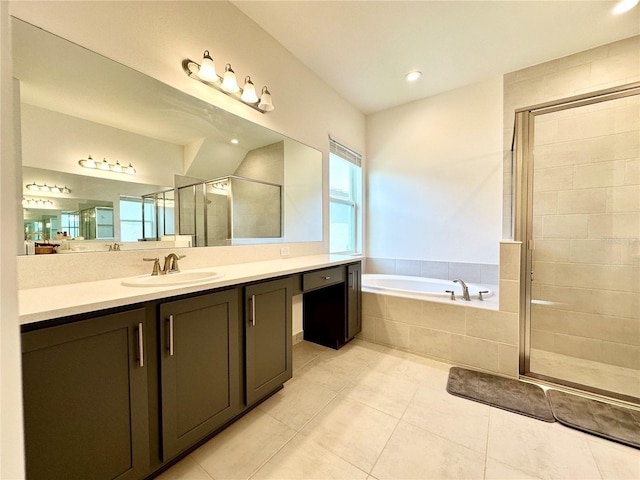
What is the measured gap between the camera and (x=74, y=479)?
2.73ft

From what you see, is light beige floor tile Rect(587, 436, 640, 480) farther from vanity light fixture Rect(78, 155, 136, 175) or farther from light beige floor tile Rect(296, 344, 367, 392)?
vanity light fixture Rect(78, 155, 136, 175)

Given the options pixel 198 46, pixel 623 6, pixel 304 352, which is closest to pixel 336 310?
pixel 304 352

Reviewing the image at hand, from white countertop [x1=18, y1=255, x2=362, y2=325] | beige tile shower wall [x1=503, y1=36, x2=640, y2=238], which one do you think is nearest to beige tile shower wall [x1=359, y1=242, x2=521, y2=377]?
beige tile shower wall [x1=503, y1=36, x2=640, y2=238]

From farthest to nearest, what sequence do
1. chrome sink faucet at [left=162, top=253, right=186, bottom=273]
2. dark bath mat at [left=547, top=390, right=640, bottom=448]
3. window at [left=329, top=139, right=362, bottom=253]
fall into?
window at [left=329, top=139, right=362, bottom=253] → chrome sink faucet at [left=162, top=253, right=186, bottom=273] → dark bath mat at [left=547, top=390, right=640, bottom=448]

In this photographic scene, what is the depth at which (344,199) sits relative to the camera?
3303 millimetres

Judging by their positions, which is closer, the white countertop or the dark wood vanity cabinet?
the white countertop

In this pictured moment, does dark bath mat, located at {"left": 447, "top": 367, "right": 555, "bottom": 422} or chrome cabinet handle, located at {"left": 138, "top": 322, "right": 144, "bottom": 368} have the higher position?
chrome cabinet handle, located at {"left": 138, "top": 322, "right": 144, "bottom": 368}

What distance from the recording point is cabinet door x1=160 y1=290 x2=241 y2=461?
1.07m

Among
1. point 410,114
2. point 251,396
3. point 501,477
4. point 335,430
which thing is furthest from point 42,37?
point 410,114

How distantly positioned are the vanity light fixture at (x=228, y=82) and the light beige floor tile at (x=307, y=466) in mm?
2184

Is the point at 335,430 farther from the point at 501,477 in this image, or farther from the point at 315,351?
the point at 315,351

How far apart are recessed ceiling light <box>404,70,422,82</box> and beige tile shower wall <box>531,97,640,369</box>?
1.20m

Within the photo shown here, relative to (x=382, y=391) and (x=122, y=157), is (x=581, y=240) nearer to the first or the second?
(x=382, y=391)

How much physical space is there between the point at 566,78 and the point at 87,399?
13.0ft
